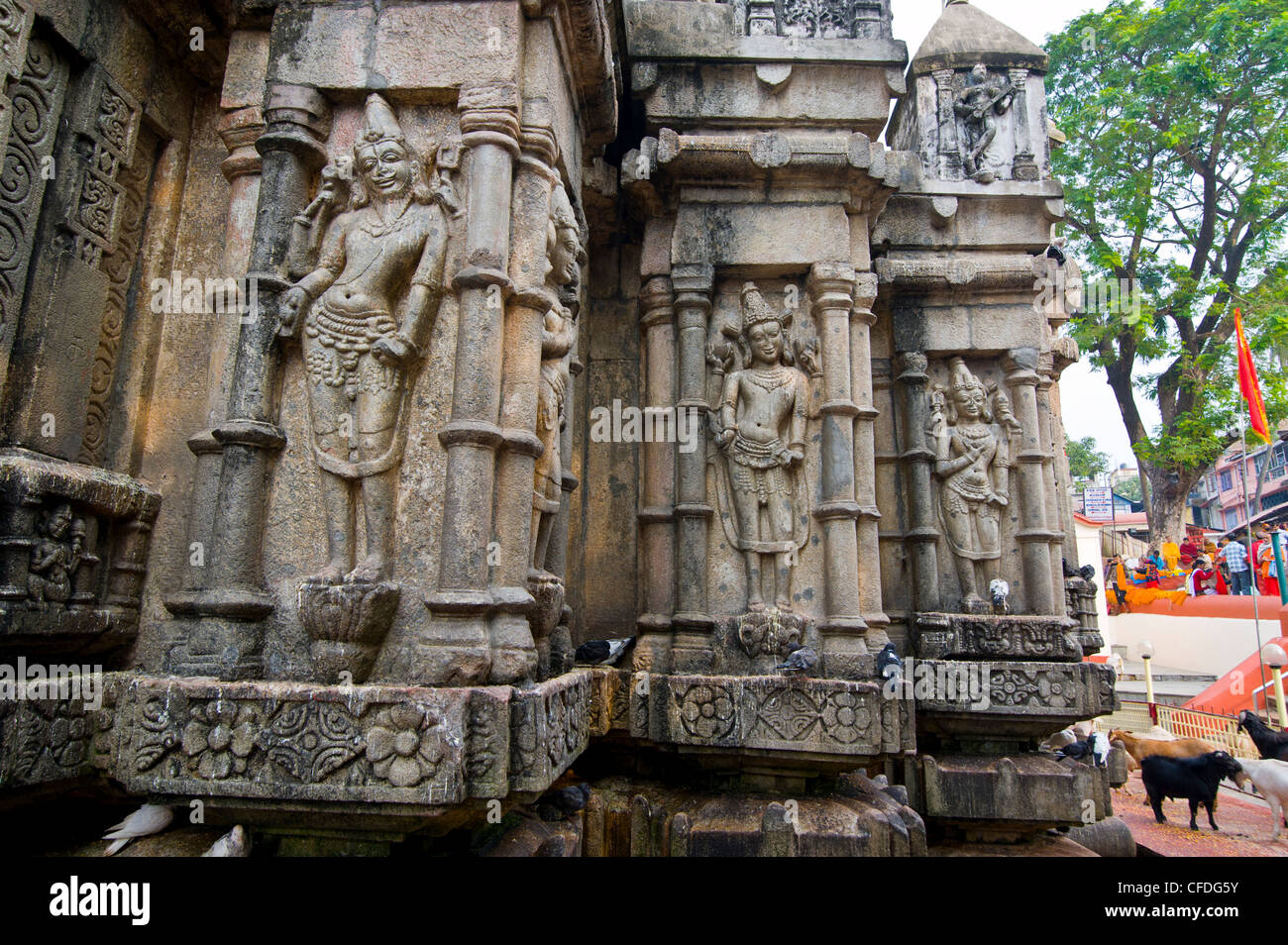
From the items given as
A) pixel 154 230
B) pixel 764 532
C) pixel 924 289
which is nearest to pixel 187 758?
pixel 154 230

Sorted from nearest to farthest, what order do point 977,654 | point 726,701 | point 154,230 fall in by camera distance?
point 154,230 → point 726,701 → point 977,654

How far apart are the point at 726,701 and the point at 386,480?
9.21 feet

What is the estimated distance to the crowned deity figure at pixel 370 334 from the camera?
3.72 metres

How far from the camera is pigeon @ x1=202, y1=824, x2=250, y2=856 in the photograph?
10.7ft

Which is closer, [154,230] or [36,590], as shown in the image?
[36,590]

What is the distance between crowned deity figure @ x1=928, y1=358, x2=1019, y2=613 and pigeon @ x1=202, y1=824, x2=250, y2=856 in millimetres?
6589

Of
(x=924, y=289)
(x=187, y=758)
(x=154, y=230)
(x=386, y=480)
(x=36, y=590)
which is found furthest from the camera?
(x=924, y=289)

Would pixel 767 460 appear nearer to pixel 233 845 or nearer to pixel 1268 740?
pixel 233 845

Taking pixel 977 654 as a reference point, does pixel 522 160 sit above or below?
above

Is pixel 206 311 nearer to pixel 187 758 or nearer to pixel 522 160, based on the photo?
pixel 522 160

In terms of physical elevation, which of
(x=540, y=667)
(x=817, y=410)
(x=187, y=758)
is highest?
(x=817, y=410)

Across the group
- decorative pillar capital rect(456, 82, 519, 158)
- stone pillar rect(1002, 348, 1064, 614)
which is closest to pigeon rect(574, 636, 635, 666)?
decorative pillar capital rect(456, 82, 519, 158)

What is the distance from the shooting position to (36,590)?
11.3 ft

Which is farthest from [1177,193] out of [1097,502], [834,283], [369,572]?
[1097,502]
